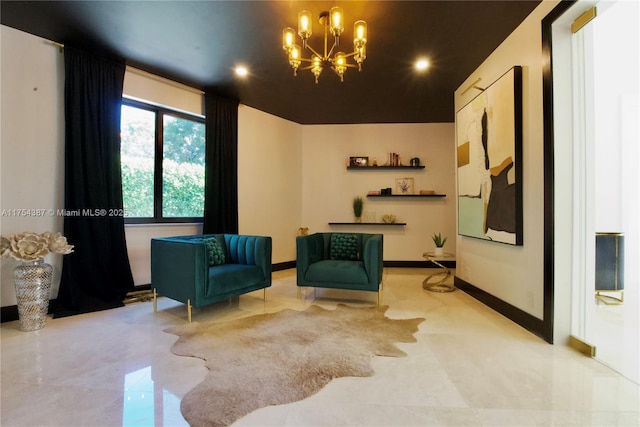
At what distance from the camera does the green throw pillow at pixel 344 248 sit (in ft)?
12.5

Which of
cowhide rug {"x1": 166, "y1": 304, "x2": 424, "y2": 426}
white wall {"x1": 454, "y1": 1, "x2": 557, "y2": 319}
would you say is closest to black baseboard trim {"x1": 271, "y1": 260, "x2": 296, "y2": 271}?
cowhide rug {"x1": 166, "y1": 304, "x2": 424, "y2": 426}

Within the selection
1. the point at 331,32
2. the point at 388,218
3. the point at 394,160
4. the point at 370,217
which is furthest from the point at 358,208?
the point at 331,32

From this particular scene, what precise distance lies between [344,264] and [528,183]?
1.98 metres

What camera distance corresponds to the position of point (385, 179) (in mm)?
5785

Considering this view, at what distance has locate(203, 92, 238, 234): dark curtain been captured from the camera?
168 inches

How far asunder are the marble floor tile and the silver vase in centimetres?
10

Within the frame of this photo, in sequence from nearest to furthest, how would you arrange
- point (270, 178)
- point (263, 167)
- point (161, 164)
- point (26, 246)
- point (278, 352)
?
point (278, 352) → point (26, 246) → point (161, 164) → point (263, 167) → point (270, 178)

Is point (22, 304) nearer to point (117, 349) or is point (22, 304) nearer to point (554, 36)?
point (117, 349)

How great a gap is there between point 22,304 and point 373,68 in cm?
424

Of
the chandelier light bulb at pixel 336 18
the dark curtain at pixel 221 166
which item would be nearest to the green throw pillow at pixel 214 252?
the dark curtain at pixel 221 166

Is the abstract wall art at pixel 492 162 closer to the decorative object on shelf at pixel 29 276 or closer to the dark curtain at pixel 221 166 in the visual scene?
the dark curtain at pixel 221 166

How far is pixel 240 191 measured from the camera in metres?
4.83

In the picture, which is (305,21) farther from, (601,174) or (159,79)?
(601,174)

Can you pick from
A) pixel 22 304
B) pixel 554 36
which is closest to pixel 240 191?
pixel 22 304
